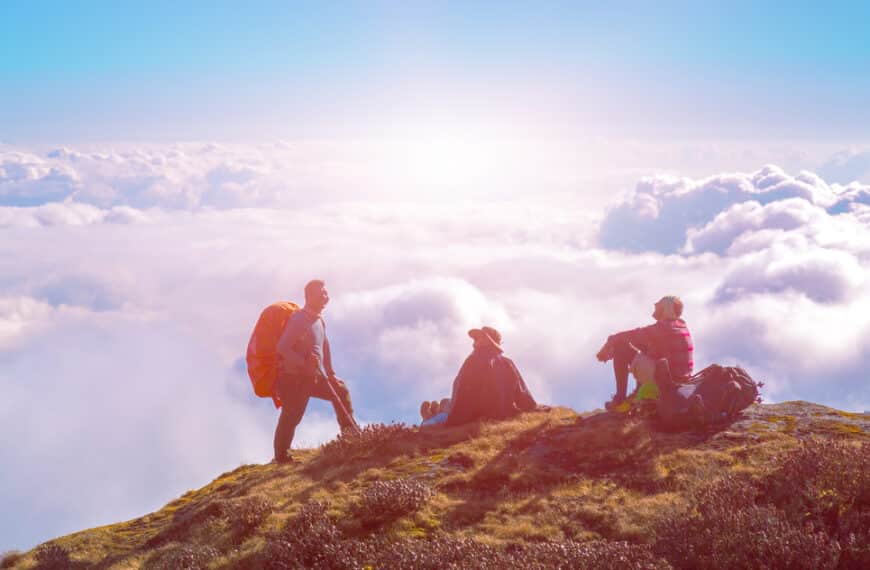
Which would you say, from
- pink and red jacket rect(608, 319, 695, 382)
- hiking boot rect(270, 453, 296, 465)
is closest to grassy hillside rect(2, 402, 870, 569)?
hiking boot rect(270, 453, 296, 465)

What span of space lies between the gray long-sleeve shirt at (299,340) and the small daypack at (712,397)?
24.1ft

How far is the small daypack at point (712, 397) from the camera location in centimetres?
1145

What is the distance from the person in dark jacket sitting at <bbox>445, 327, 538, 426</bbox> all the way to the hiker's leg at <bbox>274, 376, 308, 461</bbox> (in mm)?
3434

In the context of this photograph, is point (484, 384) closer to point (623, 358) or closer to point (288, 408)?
point (623, 358)

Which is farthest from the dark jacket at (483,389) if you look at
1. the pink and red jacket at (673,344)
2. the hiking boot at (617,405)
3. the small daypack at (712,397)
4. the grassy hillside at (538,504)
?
the small daypack at (712,397)

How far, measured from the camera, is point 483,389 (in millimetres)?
13508

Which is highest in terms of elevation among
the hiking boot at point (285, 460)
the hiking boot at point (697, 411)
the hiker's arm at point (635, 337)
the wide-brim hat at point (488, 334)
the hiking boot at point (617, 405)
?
the wide-brim hat at point (488, 334)

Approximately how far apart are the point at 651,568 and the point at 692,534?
1109 mm

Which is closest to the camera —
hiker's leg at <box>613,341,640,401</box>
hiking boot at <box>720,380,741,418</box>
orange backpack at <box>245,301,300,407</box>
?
hiking boot at <box>720,380,741,418</box>

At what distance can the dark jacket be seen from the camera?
1347 cm

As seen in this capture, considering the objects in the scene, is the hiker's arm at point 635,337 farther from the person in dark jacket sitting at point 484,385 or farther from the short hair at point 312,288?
the short hair at point 312,288

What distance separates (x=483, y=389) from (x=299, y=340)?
14.2 feet

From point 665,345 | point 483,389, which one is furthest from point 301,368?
point 665,345

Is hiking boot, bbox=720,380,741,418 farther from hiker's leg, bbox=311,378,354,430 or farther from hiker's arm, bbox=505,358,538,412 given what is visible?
hiker's leg, bbox=311,378,354,430
